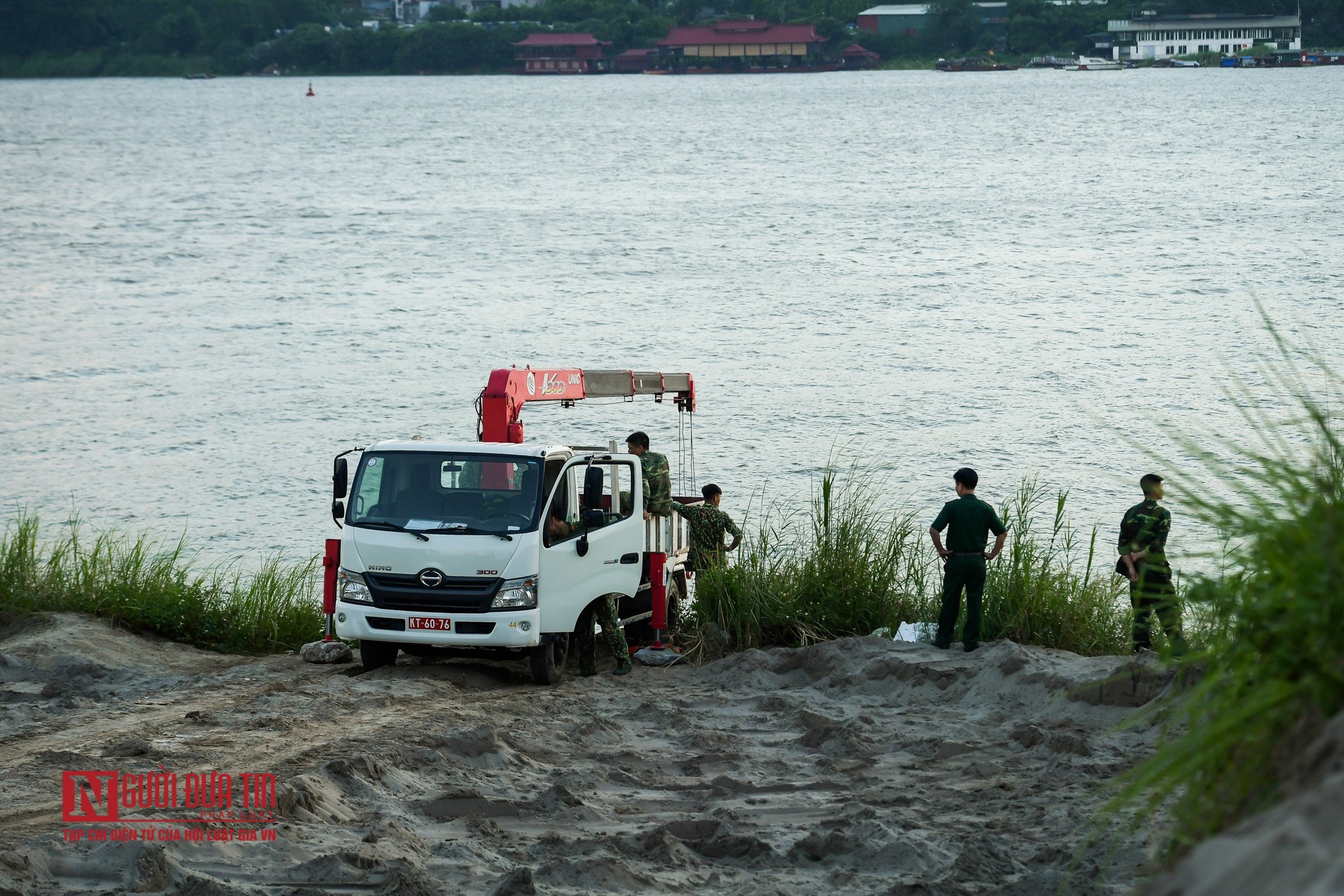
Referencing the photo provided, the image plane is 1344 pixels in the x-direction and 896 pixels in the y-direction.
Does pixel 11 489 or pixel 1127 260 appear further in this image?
pixel 1127 260

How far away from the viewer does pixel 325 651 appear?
14578mm

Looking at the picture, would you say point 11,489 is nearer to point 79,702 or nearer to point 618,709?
point 79,702

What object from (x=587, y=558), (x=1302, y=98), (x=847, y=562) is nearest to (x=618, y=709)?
(x=587, y=558)

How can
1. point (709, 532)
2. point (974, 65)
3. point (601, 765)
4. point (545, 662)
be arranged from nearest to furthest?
1. point (601, 765)
2. point (545, 662)
3. point (709, 532)
4. point (974, 65)

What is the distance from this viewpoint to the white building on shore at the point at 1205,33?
188750 mm

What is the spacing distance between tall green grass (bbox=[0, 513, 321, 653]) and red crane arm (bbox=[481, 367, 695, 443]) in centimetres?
305

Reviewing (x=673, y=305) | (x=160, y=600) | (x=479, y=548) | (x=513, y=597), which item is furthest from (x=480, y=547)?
(x=673, y=305)

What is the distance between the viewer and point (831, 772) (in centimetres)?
1052

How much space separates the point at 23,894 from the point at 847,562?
888cm

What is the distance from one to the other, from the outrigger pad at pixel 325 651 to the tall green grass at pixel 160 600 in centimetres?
142

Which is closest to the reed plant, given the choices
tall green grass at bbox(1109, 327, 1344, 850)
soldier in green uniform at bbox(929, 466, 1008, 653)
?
soldier in green uniform at bbox(929, 466, 1008, 653)

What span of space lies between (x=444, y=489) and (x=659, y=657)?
2689 millimetres
